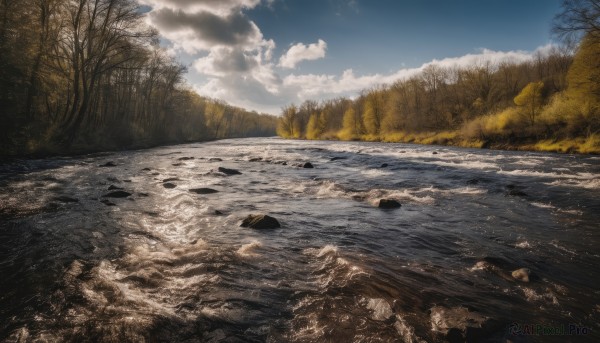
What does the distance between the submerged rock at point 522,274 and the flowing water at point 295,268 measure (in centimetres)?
10

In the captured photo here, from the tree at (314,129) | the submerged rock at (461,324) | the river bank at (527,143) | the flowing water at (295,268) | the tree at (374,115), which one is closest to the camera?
the submerged rock at (461,324)

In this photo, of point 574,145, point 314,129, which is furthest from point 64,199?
point 314,129

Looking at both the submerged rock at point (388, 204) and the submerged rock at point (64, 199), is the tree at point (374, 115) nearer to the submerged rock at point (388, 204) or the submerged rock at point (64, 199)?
the submerged rock at point (388, 204)

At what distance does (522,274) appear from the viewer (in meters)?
5.13

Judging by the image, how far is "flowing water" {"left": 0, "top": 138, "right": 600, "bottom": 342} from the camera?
12.0 feet

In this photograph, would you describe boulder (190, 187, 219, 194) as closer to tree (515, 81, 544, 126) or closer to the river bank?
the river bank

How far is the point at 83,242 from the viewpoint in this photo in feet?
20.3

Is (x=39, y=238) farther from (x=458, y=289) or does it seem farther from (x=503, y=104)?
(x=503, y=104)

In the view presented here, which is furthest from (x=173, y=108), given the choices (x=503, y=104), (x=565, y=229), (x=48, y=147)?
(x=503, y=104)

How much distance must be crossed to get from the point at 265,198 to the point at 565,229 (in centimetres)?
915

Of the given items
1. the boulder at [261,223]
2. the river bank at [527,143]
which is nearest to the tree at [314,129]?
the river bank at [527,143]

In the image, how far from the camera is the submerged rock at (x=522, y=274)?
505 centimetres

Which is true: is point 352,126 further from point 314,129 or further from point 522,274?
point 522,274

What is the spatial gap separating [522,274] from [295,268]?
13.0 feet
